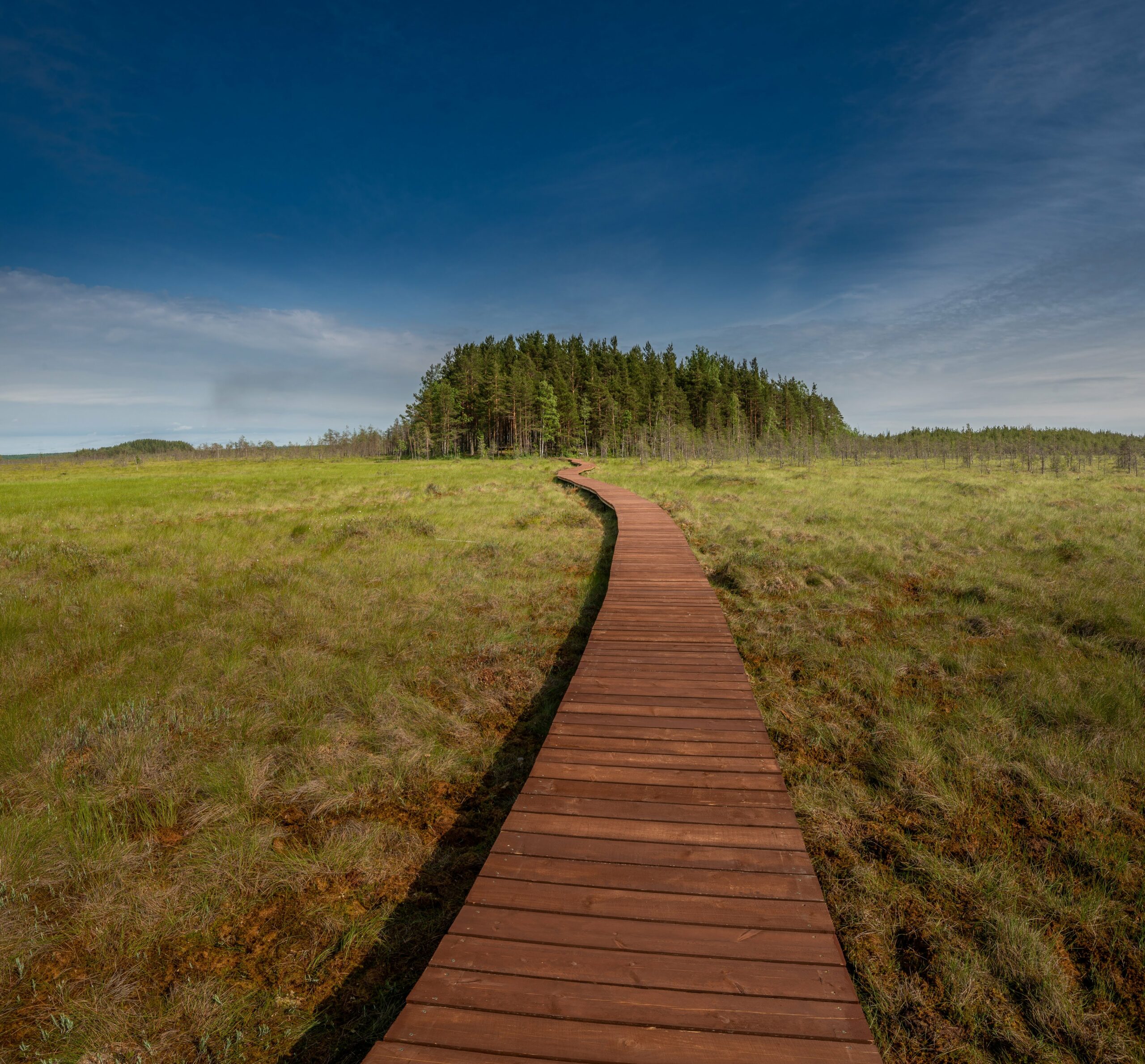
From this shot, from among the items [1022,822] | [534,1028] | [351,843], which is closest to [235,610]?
[351,843]

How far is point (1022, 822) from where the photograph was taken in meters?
4.01

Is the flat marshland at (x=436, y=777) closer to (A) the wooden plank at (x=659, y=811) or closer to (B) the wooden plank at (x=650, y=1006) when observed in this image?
(A) the wooden plank at (x=659, y=811)

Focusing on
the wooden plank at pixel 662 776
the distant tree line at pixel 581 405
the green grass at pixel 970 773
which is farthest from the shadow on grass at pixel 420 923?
the distant tree line at pixel 581 405

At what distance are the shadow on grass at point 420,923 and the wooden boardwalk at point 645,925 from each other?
667 mm

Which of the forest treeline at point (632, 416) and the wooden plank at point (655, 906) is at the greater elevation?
the forest treeline at point (632, 416)

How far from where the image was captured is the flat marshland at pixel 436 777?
2779 millimetres

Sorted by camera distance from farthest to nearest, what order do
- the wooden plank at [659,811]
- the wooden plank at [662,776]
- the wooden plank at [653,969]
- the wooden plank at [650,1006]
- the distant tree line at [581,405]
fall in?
the distant tree line at [581,405] < the wooden plank at [662,776] < the wooden plank at [659,811] < the wooden plank at [653,969] < the wooden plank at [650,1006]

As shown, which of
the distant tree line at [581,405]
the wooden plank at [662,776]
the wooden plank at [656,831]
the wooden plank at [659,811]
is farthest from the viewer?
the distant tree line at [581,405]

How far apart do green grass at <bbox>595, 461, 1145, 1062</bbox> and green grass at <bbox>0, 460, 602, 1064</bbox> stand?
277cm

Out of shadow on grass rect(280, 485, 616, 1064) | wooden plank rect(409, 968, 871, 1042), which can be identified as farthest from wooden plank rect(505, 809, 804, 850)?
wooden plank rect(409, 968, 871, 1042)

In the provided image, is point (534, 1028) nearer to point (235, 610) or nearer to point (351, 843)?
point (351, 843)

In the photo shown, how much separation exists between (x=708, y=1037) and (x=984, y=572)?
11.5 metres

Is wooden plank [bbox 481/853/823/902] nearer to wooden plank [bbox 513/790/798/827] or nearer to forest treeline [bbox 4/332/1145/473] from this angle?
wooden plank [bbox 513/790/798/827]

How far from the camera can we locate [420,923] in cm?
330
